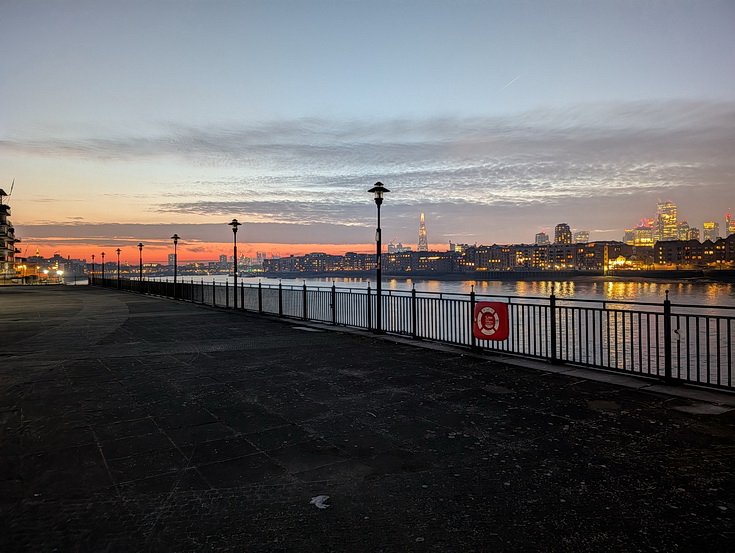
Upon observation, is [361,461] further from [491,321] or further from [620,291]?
[620,291]

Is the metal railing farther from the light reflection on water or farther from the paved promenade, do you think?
the light reflection on water

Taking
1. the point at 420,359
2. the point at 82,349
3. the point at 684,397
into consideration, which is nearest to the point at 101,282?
the point at 82,349

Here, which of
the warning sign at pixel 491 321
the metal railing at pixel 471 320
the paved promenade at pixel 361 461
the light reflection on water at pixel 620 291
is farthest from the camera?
the light reflection on water at pixel 620 291

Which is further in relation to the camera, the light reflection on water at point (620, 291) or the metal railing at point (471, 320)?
the light reflection on water at point (620, 291)

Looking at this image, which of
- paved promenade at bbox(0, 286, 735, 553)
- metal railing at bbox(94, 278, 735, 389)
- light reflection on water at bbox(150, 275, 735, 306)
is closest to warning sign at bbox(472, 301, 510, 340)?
metal railing at bbox(94, 278, 735, 389)

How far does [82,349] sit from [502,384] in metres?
10.3

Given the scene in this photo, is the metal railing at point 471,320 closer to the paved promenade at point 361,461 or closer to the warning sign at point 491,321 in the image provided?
the warning sign at point 491,321

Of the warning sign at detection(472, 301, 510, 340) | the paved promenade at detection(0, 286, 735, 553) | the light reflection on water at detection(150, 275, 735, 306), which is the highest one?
the warning sign at detection(472, 301, 510, 340)

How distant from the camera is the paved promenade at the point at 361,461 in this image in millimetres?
3441

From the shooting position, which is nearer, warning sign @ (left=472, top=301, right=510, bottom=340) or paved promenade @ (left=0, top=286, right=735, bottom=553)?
paved promenade @ (left=0, top=286, right=735, bottom=553)

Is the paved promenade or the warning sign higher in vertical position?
the warning sign

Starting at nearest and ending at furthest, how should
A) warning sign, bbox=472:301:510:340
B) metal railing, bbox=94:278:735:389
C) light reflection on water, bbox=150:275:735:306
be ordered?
metal railing, bbox=94:278:735:389 → warning sign, bbox=472:301:510:340 → light reflection on water, bbox=150:275:735:306

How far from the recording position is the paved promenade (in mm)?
3441

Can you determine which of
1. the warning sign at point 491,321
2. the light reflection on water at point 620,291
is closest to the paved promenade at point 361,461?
the warning sign at point 491,321
